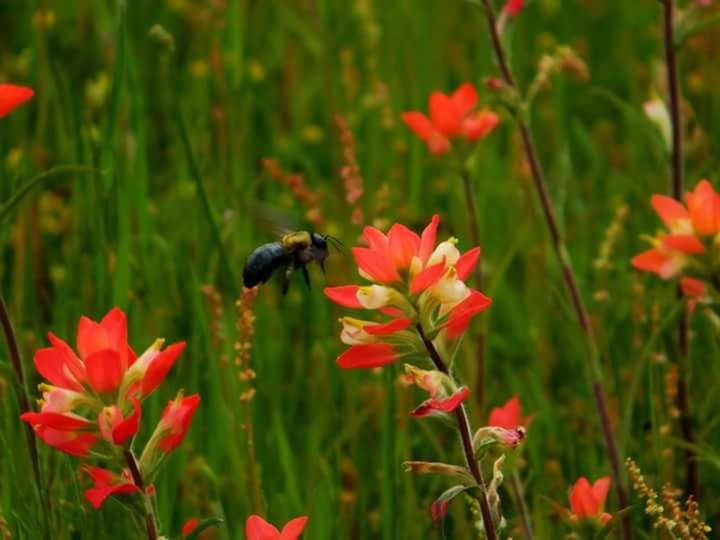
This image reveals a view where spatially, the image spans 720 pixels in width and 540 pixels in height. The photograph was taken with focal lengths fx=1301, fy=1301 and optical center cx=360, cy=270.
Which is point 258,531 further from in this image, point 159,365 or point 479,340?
point 479,340

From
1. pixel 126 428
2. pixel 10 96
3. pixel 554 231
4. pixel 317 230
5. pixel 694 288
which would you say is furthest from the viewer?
pixel 317 230

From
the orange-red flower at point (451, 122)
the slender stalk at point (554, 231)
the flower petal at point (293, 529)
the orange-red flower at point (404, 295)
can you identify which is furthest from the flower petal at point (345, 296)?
the orange-red flower at point (451, 122)

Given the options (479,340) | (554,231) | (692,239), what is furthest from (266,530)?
(479,340)

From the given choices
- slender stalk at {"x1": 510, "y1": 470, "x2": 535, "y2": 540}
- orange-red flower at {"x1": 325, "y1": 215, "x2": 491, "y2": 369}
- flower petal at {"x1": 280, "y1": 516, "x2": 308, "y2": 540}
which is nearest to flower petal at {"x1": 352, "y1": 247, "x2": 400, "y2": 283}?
orange-red flower at {"x1": 325, "y1": 215, "x2": 491, "y2": 369}

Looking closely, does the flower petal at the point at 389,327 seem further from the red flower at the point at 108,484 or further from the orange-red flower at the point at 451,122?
the orange-red flower at the point at 451,122

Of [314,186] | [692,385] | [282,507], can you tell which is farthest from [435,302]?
[314,186]

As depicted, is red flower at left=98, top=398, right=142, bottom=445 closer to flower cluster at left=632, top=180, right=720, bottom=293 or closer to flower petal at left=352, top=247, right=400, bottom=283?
flower petal at left=352, top=247, right=400, bottom=283
